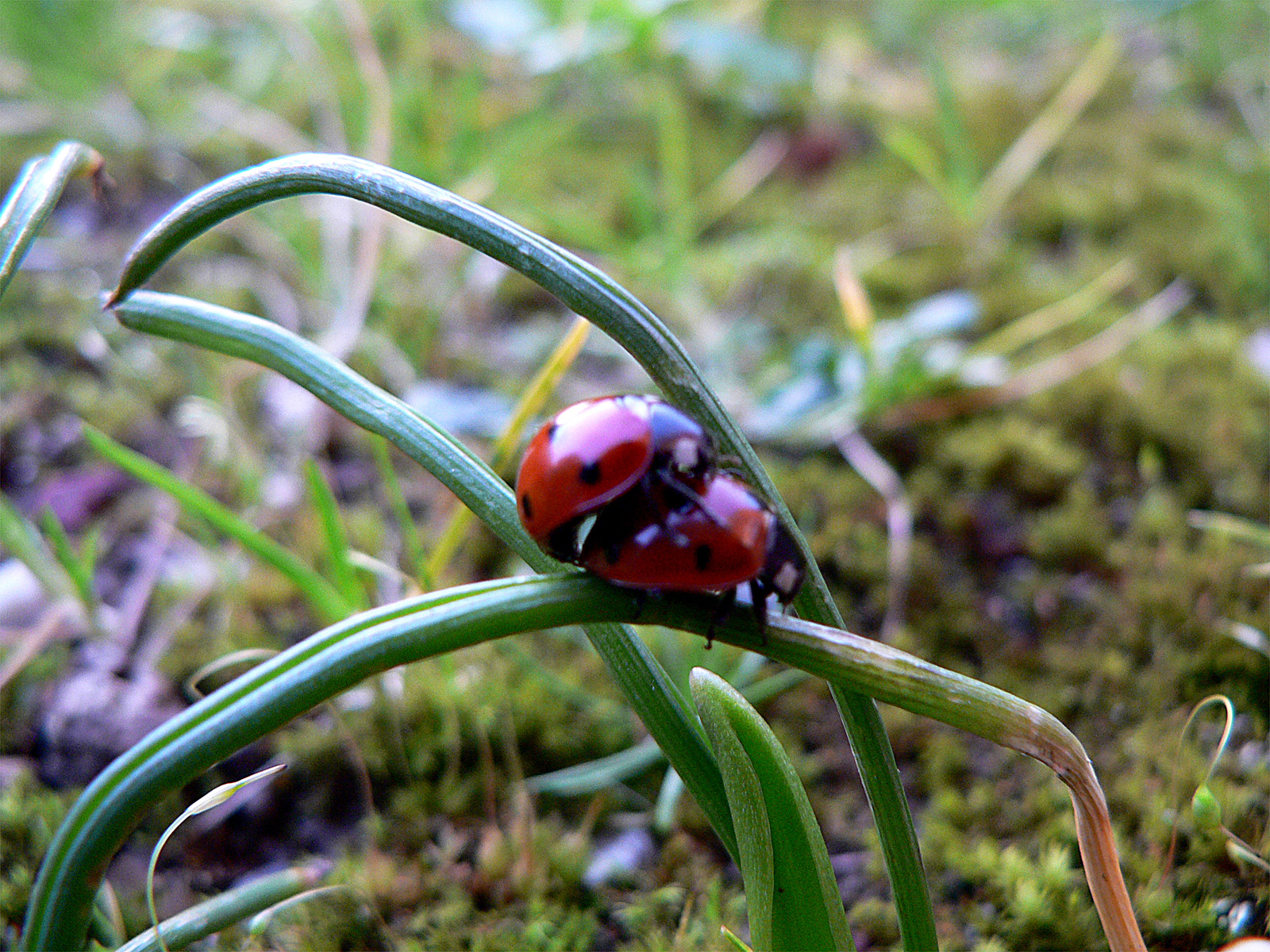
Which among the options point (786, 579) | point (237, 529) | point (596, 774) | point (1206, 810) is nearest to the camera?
point (786, 579)

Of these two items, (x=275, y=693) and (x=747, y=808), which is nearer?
(x=275, y=693)

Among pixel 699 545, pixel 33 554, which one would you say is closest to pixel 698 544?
pixel 699 545

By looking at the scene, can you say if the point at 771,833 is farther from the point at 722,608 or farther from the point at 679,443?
the point at 679,443

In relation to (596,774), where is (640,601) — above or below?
above

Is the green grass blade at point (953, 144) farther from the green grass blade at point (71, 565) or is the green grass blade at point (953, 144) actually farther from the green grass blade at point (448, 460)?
the green grass blade at point (71, 565)

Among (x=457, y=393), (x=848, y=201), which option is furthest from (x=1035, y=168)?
(x=457, y=393)

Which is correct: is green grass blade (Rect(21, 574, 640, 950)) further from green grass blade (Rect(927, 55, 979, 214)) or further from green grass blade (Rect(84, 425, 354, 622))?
green grass blade (Rect(927, 55, 979, 214))

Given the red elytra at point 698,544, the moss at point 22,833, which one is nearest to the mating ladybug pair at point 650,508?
the red elytra at point 698,544

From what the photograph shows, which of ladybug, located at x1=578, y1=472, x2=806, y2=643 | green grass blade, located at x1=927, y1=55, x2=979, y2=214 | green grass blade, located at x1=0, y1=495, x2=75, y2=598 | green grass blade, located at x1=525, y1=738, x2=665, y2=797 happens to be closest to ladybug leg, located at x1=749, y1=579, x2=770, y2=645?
ladybug, located at x1=578, y1=472, x2=806, y2=643
